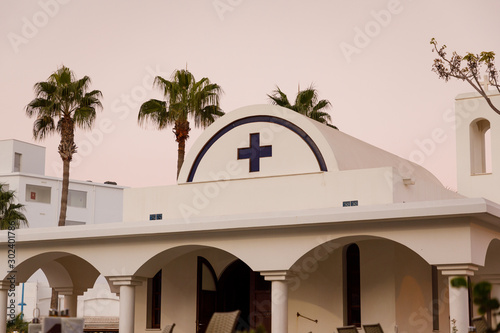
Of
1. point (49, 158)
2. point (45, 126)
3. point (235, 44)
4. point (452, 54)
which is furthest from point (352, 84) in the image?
point (49, 158)

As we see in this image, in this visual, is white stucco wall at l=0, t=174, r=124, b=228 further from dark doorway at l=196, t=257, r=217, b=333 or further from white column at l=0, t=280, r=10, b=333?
dark doorway at l=196, t=257, r=217, b=333

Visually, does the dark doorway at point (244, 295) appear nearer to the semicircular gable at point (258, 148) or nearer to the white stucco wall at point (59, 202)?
the semicircular gable at point (258, 148)

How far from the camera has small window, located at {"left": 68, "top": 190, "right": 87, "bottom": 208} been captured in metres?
57.9

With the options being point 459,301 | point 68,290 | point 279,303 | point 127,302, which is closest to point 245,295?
point 127,302

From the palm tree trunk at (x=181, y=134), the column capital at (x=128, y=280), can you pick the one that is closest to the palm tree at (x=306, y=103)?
the palm tree trunk at (x=181, y=134)

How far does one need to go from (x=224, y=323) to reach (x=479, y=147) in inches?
603

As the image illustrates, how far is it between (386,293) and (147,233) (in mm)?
5382

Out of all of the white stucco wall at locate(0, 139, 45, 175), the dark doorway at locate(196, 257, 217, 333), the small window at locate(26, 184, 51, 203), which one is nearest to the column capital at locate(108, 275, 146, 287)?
the dark doorway at locate(196, 257, 217, 333)

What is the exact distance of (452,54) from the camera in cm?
1766

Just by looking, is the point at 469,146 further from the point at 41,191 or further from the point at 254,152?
the point at 41,191

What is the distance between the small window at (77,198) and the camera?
190 feet

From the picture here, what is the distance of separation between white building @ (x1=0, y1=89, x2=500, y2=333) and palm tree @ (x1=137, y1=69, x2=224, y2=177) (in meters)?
7.34

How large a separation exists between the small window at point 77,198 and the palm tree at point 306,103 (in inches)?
1239

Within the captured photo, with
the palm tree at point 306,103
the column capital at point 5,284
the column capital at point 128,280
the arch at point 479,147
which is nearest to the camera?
the column capital at point 128,280
